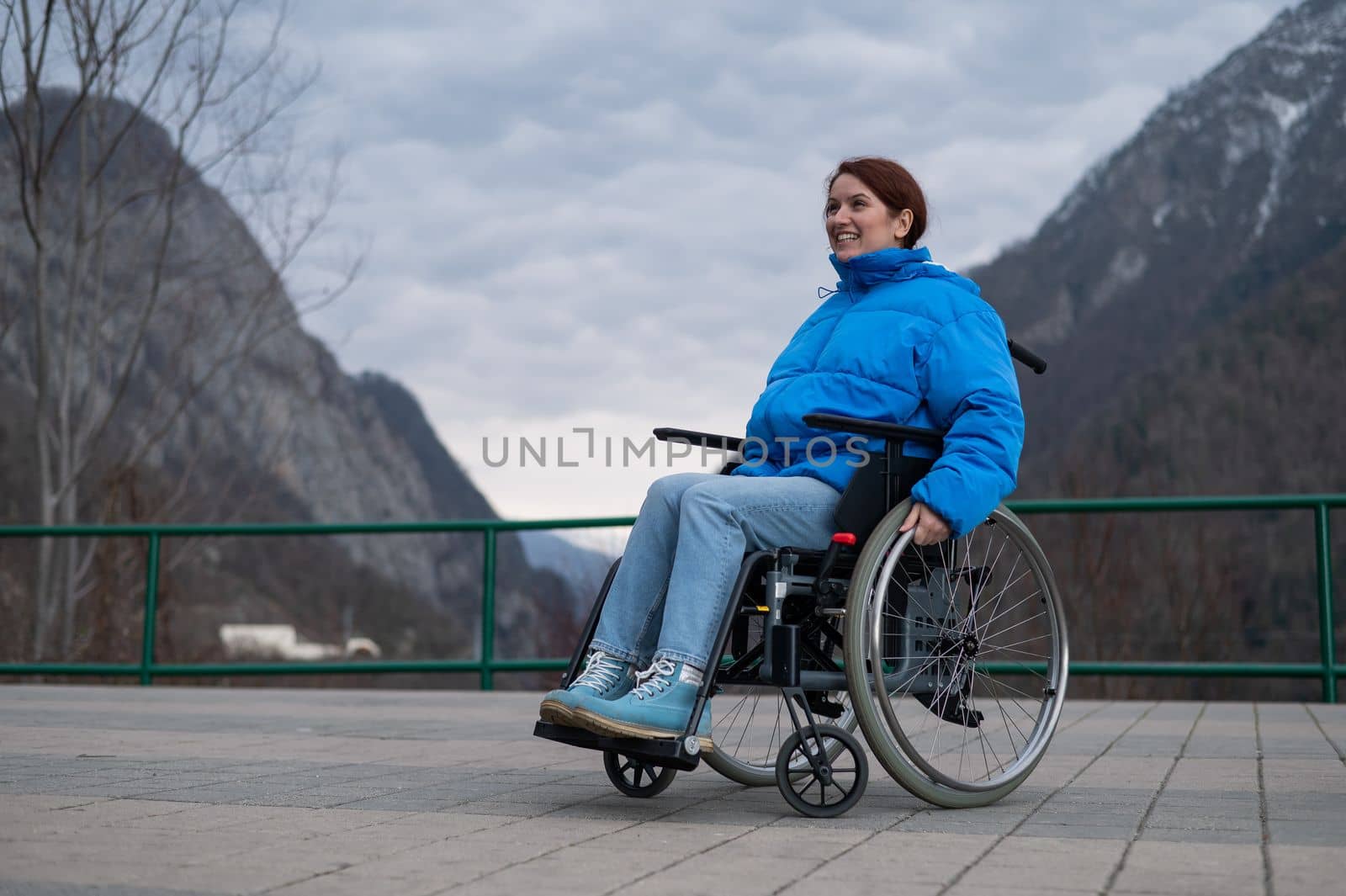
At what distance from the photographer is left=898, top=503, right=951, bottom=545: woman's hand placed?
261 cm

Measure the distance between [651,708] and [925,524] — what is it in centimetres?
62

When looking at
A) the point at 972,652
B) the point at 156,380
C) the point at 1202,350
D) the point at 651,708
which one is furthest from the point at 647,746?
the point at 1202,350

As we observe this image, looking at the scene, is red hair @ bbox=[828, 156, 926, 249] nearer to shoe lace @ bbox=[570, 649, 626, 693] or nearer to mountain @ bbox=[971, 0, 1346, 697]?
shoe lace @ bbox=[570, 649, 626, 693]

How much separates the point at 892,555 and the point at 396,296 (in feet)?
42.8

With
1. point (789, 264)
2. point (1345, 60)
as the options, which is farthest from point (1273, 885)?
point (1345, 60)

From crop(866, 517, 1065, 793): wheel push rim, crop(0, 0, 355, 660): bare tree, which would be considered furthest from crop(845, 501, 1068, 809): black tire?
crop(0, 0, 355, 660): bare tree

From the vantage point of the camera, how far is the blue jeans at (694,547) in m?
2.50

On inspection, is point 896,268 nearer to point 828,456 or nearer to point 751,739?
point 828,456

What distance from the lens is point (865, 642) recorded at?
2684 mm

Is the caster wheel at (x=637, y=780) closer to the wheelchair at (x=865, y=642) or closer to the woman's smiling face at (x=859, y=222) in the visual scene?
the wheelchair at (x=865, y=642)

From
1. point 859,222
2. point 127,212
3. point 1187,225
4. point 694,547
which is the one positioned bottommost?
point 694,547

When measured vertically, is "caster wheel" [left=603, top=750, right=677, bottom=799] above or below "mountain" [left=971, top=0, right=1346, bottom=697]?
below

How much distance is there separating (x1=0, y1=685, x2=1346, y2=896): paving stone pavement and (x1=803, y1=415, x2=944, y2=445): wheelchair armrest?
0.70m

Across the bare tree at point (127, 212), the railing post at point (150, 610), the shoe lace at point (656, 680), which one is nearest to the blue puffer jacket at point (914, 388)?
the shoe lace at point (656, 680)
